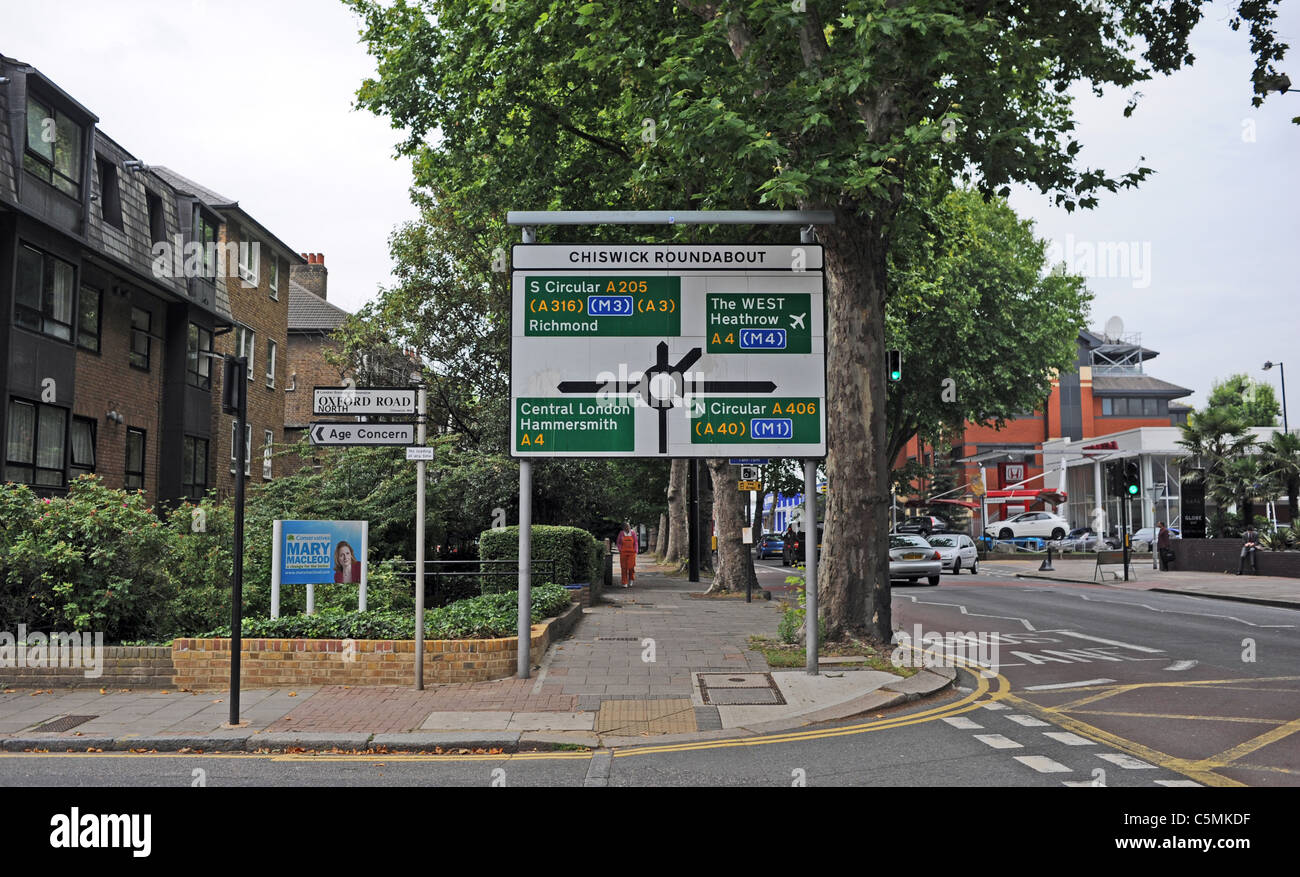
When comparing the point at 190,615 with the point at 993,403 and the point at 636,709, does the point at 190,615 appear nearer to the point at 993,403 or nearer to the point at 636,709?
the point at 636,709

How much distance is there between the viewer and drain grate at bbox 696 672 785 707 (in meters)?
9.92

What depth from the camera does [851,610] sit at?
41.3 ft

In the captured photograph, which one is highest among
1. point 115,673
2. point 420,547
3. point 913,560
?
point 420,547

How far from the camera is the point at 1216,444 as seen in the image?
4281cm

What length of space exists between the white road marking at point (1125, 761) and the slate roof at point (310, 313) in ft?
139

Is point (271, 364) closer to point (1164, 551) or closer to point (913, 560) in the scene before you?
point (913, 560)

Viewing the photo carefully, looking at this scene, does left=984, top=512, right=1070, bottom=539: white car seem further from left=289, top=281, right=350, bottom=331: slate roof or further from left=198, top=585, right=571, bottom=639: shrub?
left=198, top=585, right=571, bottom=639: shrub

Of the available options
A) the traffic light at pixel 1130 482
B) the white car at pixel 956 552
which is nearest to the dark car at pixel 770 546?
the white car at pixel 956 552

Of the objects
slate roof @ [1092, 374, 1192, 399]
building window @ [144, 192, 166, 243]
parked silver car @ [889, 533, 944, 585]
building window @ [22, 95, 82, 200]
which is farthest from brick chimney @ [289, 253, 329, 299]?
slate roof @ [1092, 374, 1192, 399]

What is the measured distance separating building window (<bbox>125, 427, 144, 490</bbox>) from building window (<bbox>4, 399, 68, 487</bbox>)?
350cm

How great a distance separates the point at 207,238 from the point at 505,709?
80.8 feet

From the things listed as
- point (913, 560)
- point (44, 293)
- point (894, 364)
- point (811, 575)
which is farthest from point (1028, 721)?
point (44, 293)

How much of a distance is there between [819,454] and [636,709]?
3.58 m
